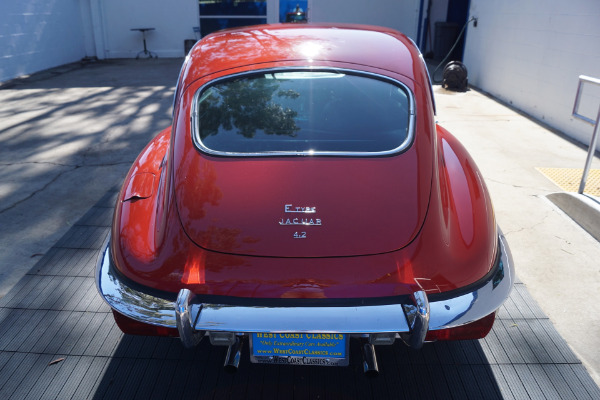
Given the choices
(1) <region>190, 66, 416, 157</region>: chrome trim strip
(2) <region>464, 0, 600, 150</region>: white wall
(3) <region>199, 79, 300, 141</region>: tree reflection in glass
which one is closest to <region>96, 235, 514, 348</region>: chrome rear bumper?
(1) <region>190, 66, 416, 157</region>: chrome trim strip

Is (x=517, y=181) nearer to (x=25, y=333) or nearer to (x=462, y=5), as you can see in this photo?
(x=25, y=333)

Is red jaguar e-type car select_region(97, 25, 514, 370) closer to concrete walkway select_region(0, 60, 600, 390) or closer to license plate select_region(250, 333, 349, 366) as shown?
license plate select_region(250, 333, 349, 366)

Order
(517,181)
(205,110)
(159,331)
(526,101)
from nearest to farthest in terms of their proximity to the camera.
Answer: (159,331)
(205,110)
(517,181)
(526,101)

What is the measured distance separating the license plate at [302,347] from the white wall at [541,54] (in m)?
5.81

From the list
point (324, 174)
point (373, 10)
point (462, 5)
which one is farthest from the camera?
point (373, 10)

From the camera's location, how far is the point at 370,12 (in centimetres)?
1544

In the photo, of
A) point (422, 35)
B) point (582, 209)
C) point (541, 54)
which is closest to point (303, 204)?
point (582, 209)

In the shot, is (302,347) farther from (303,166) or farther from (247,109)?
(247,109)

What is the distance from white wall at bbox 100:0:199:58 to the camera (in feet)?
48.7

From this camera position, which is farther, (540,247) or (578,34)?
(578,34)

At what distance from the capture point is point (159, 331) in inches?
85.1

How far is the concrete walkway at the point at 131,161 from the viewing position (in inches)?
133

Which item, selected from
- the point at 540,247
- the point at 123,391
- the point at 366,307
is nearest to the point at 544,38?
the point at 540,247

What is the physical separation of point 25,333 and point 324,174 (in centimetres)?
201
